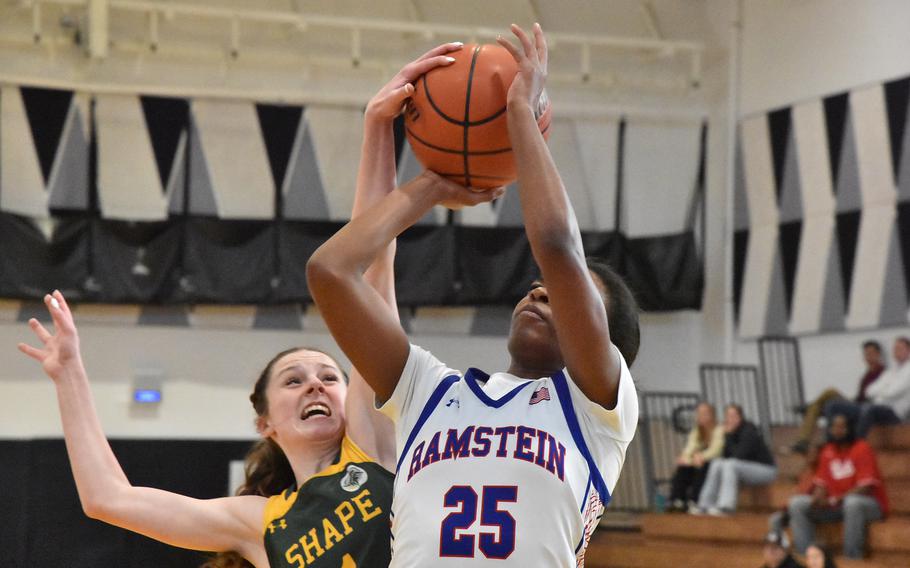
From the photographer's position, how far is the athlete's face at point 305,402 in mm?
2855

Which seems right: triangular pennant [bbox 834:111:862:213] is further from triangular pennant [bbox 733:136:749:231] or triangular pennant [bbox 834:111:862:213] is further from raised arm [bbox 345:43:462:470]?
raised arm [bbox 345:43:462:470]

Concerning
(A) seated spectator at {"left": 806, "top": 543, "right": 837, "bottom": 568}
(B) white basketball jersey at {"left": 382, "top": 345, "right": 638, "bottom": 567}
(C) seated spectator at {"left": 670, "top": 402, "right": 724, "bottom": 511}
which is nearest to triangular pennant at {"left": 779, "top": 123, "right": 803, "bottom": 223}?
(C) seated spectator at {"left": 670, "top": 402, "right": 724, "bottom": 511}

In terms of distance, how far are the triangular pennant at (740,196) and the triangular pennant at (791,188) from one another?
18.1 inches

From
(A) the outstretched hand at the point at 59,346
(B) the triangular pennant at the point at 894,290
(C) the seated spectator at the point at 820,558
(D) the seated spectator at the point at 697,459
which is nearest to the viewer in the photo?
(A) the outstretched hand at the point at 59,346

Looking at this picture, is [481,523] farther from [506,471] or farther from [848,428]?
[848,428]

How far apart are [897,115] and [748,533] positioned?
14.7ft

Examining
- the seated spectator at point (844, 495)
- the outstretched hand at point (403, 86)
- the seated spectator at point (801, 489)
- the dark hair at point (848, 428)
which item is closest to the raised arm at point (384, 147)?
the outstretched hand at point (403, 86)

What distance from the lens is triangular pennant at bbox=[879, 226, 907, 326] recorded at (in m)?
11.4

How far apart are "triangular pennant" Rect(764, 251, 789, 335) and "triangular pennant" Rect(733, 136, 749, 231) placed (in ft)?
1.97

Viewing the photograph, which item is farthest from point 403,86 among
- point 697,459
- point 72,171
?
point 72,171

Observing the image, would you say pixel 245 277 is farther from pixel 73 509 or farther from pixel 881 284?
pixel 881 284

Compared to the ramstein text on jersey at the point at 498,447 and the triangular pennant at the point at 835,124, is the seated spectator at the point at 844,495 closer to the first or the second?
the triangular pennant at the point at 835,124

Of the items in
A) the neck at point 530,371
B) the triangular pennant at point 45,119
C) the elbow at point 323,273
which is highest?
the triangular pennant at point 45,119

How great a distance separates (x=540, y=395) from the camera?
2.04 metres
